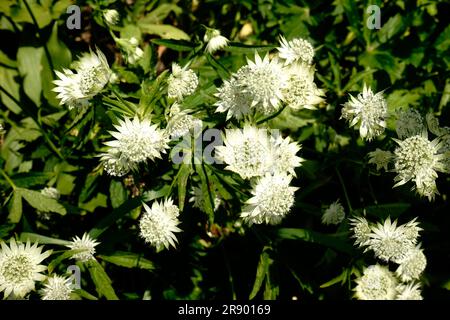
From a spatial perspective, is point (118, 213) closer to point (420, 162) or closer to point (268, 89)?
point (268, 89)

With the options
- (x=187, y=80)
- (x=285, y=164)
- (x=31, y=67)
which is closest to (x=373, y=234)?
(x=285, y=164)

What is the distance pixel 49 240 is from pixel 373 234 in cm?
140

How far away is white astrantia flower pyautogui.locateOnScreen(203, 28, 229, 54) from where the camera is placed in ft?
5.89

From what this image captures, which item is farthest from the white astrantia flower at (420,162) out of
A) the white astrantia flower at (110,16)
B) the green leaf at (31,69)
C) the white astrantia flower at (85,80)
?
the green leaf at (31,69)

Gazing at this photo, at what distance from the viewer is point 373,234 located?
5.98 feet

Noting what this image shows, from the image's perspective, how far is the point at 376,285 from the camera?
5.94ft

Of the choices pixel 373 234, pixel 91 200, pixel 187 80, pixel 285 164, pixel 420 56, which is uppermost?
pixel 420 56

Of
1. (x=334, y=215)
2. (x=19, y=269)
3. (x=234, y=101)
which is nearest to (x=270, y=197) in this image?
(x=234, y=101)

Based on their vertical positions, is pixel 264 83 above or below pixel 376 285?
above

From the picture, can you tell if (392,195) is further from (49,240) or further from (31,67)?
(31,67)

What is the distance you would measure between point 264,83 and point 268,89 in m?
0.03

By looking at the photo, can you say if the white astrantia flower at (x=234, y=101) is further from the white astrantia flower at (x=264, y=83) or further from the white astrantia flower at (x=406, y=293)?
the white astrantia flower at (x=406, y=293)

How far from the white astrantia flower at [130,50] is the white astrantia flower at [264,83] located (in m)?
0.48

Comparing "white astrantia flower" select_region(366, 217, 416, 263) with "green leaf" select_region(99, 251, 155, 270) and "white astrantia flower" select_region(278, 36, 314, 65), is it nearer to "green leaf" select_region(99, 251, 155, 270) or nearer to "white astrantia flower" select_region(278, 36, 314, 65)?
"white astrantia flower" select_region(278, 36, 314, 65)
